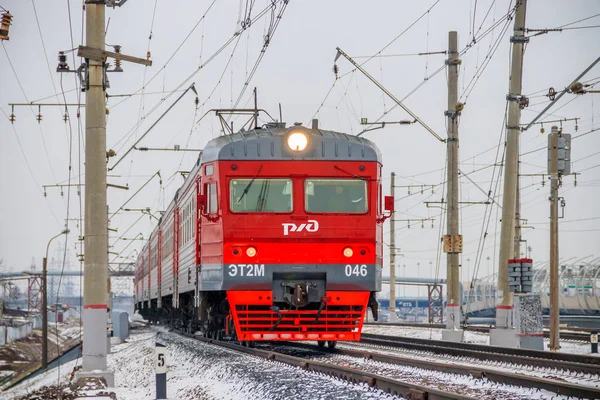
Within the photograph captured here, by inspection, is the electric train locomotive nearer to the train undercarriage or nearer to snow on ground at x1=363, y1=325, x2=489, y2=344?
the train undercarriage

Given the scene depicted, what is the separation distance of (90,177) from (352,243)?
4667 mm

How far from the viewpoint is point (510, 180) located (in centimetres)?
2498

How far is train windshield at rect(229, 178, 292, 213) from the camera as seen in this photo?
632 inches

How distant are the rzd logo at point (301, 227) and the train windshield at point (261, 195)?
0.89 feet


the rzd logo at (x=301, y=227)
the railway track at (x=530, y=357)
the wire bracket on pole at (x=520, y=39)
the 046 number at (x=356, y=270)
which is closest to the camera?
the railway track at (x=530, y=357)

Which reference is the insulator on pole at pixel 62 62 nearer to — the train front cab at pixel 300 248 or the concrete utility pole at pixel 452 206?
the train front cab at pixel 300 248

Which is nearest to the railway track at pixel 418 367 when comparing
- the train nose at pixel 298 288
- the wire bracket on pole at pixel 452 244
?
the train nose at pixel 298 288

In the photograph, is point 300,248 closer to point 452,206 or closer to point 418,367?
point 418,367

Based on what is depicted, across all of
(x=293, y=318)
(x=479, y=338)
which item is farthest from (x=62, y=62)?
(x=479, y=338)

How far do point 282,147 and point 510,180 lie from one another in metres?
10.5

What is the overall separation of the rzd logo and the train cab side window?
1244mm

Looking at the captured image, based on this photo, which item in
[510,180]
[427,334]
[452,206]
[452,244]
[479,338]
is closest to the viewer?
[510,180]

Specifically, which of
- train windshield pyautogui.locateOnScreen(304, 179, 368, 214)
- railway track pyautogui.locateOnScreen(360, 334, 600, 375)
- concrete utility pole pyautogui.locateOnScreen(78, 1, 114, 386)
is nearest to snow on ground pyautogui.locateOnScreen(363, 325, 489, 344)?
railway track pyautogui.locateOnScreen(360, 334, 600, 375)

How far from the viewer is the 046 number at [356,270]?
1611 centimetres
